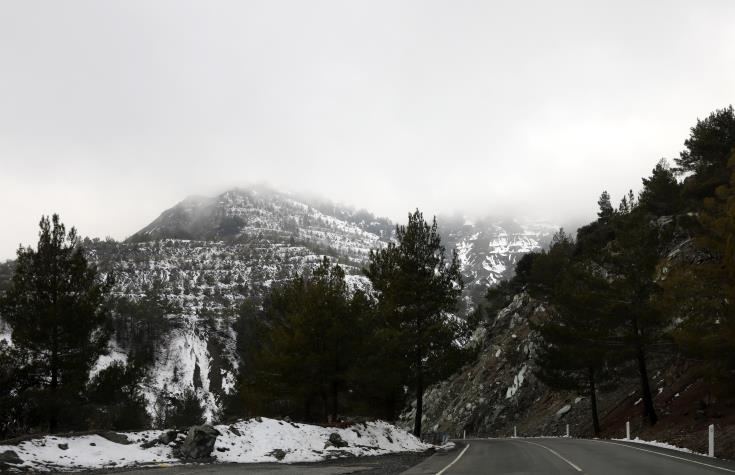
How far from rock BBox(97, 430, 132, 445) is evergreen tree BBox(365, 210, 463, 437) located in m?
13.5

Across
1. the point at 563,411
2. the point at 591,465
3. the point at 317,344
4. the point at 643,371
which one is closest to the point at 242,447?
the point at 317,344

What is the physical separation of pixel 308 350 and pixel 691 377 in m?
22.3

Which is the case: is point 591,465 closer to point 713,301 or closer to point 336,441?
point 713,301

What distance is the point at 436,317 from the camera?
29312 mm

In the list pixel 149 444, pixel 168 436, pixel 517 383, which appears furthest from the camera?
pixel 517 383

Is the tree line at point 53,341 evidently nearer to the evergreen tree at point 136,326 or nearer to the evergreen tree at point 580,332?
the evergreen tree at point 580,332

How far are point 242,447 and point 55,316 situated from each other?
10710 millimetres

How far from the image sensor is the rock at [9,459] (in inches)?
556

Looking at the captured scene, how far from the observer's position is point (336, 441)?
2227 cm

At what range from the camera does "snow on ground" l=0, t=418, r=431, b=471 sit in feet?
51.2

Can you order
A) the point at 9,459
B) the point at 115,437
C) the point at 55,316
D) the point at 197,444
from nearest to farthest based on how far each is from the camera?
the point at 9,459, the point at 115,437, the point at 197,444, the point at 55,316

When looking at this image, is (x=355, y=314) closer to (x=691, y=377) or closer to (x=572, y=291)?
(x=572, y=291)

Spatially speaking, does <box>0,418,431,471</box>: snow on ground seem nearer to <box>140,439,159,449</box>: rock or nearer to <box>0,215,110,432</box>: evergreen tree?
<box>140,439,159,449</box>: rock

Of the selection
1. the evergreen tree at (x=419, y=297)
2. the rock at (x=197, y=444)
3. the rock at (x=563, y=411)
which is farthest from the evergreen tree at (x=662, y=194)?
the rock at (x=197, y=444)
